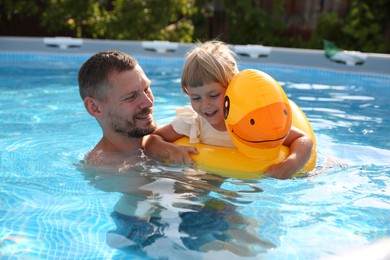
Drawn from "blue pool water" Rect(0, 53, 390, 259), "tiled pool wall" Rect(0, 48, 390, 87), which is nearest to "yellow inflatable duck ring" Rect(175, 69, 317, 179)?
"blue pool water" Rect(0, 53, 390, 259)

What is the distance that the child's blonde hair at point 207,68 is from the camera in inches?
126

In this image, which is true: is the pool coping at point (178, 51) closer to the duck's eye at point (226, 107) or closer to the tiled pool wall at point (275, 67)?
the tiled pool wall at point (275, 67)

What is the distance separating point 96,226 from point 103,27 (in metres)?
8.47

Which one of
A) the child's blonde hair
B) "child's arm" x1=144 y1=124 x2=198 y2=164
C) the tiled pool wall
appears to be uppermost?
the child's blonde hair

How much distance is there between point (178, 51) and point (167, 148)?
5.96m

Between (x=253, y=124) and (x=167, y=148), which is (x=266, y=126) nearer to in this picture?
(x=253, y=124)

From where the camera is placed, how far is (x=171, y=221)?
280cm

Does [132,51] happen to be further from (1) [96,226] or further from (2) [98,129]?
(1) [96,226]

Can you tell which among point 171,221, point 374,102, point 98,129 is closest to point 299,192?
point 171,221

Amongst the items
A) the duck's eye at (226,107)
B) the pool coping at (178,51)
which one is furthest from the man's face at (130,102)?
the pool coping at (178,51)

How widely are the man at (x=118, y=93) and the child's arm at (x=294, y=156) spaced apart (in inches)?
32.0

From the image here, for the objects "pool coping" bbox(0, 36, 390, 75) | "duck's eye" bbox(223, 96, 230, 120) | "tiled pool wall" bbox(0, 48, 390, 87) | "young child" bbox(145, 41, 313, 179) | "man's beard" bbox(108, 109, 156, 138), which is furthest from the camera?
"pool coping" bbox(0, 36, 390, 75)

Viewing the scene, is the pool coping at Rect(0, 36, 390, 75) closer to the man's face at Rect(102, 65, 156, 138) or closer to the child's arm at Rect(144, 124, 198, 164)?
the child's arm at Rect(144, 124, 198, 164)

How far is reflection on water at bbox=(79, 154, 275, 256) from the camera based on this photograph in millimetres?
2582
